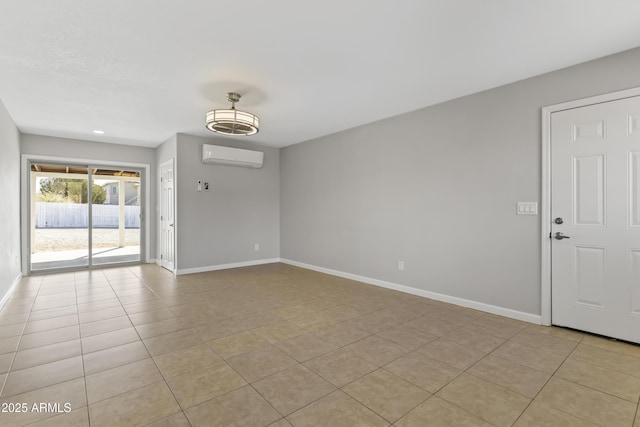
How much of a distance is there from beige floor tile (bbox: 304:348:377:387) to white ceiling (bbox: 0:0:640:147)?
2.61 m

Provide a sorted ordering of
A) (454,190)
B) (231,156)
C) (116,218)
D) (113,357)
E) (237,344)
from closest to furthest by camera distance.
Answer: (113,357), (237,344), (454,190), (231,156), (116,218)

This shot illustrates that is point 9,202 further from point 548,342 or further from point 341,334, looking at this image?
point 548,342

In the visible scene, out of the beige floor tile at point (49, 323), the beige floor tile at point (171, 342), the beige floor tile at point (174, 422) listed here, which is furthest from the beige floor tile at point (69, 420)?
the beige floor tile at point (49, 323)

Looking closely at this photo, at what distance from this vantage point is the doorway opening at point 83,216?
5.48 m

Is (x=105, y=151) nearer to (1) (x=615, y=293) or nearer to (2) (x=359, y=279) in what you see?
(2) (x=359, y=279)

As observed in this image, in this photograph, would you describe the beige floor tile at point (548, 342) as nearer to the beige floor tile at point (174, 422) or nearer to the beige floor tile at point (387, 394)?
the beige floor tile at point (387, 394)

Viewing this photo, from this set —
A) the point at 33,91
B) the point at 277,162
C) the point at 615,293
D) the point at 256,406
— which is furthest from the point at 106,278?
the point at 615,293

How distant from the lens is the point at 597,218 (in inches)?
111

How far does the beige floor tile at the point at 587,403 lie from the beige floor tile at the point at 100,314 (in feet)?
13.1

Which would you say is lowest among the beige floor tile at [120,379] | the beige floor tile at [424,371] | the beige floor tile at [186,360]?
the beige floor tile at [424,371]

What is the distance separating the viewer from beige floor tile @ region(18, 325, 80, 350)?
265 cm

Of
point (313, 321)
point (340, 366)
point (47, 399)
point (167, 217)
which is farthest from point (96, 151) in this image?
point (340, 366)

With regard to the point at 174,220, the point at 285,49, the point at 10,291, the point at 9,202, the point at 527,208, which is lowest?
the point at 10,291

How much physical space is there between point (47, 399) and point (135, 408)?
62 cm
